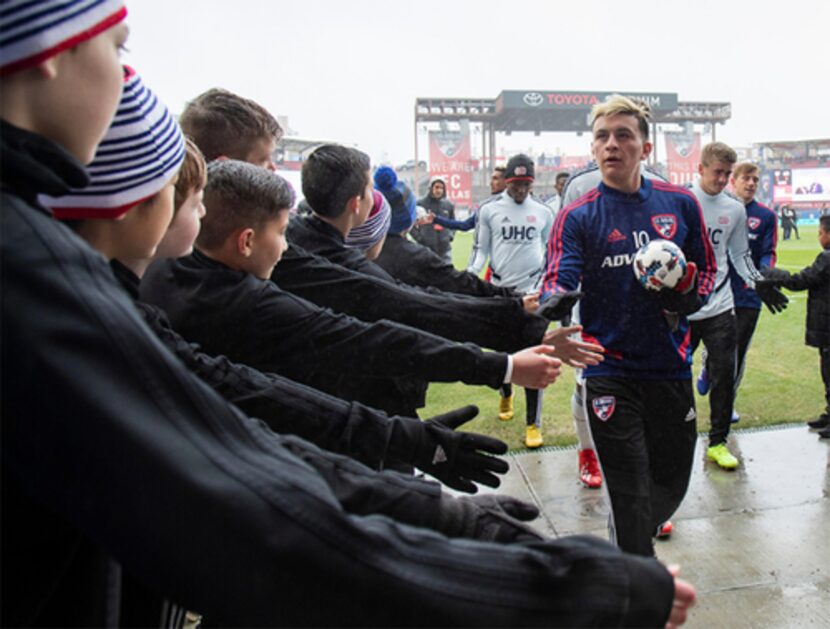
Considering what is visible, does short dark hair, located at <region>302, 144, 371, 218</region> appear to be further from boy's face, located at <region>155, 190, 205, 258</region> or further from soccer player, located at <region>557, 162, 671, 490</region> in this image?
soccer player, located at <region>557, 162, 671, 490</region>

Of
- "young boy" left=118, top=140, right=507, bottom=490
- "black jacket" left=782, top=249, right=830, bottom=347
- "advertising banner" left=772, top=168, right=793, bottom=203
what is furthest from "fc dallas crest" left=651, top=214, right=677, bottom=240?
"advertising banner" left=772, top=168, right=793, bottom=203

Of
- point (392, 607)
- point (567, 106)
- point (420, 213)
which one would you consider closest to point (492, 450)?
point (392, 607)

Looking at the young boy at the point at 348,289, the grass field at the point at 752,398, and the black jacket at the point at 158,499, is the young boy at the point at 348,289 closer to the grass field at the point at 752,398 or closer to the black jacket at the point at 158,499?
the black jacket at the point at 158,499

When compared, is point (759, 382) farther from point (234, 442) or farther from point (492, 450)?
point (234, 442)

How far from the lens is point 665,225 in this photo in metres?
3.30

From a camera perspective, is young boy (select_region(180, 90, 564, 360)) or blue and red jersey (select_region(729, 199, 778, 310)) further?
blue and red jersey (select_region(729, 199, 778, 310))

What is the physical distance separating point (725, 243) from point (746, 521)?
2.39 meters

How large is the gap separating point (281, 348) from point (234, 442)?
4.72 ft

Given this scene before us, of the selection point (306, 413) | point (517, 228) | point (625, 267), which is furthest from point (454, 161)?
point (306, 413)

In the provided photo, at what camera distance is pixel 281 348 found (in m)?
2.18

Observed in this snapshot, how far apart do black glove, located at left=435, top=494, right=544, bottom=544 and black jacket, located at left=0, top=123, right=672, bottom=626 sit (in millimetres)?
489

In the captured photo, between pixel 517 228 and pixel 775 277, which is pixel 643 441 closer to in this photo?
pixel 775 277

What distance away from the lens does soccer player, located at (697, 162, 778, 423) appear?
18.9 ft

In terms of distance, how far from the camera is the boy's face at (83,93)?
31.0 inches
